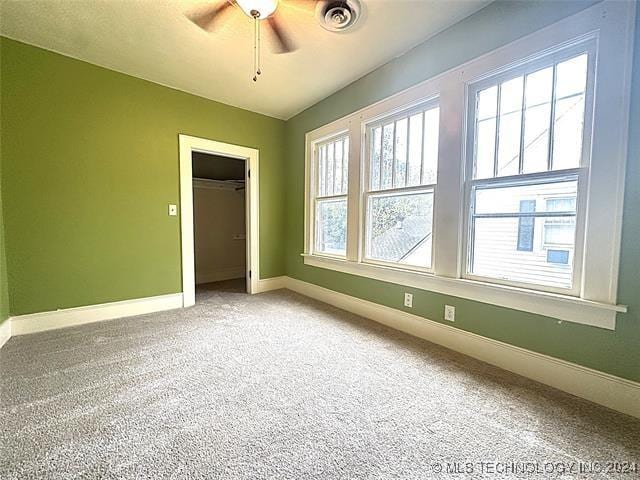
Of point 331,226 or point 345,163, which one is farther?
point 331,226

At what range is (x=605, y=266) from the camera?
1.49 m

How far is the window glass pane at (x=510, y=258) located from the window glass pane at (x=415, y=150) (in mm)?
703

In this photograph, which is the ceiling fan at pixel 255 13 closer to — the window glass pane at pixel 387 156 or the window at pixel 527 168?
the window glass pane at pixel 387 156

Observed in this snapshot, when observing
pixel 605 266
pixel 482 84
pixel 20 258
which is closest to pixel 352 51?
pixel 482 84

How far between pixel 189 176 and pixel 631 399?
163 inches

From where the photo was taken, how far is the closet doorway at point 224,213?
151 inches

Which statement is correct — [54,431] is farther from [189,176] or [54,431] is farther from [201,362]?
[189,176]

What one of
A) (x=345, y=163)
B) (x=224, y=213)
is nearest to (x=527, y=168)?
(x=345, y=163)

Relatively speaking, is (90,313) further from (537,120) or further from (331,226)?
(537,120)

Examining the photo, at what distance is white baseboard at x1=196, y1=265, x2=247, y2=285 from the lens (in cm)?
491

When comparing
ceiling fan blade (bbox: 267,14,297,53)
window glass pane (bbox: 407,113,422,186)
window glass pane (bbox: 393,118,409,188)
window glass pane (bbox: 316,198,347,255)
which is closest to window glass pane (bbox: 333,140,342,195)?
window glass pane (bbox: 316,198,347,255)

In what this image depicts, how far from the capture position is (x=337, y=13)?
1909mm

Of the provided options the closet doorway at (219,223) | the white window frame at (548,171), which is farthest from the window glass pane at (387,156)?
the closet doorway at (219,223)

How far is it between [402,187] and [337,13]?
1490 mm
